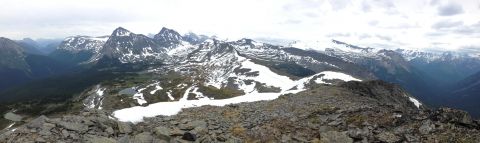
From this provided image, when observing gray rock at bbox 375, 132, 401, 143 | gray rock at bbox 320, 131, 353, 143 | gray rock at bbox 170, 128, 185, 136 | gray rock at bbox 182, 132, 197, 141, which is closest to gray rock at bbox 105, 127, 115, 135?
gray rock at bbox 170, 128, 185, 136

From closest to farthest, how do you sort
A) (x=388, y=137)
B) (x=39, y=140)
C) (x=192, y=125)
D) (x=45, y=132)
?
(x=39, y=140)
(x=45, y=132)
(x=388, y=137)
(x=192, y=125)

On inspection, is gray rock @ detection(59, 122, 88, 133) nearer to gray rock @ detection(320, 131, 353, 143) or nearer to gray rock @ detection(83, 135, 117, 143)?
gray rock @ detection(83, 135, 117, 143)

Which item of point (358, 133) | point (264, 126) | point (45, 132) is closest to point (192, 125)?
point (264, 126)

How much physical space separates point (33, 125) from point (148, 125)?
9.49 m

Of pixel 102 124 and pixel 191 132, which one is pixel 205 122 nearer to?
pixel 191 132

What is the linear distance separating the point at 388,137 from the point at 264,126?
34.5ft

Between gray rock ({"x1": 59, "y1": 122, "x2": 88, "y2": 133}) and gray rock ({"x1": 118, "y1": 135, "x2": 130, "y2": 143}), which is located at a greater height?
gray rock ({"x1": 59, "y1": 122, "x2": 88, "y2": 133})

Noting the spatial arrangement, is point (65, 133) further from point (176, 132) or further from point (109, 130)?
point (176, 132)

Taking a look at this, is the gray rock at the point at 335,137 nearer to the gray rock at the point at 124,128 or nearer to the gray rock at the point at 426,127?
the gray rock at the point at 426,127

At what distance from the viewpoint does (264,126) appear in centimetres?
3825

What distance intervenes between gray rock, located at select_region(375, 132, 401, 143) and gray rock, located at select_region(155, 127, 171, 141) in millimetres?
14923

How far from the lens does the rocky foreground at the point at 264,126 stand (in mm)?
30953

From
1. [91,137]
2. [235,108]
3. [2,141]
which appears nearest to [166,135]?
[91,137]

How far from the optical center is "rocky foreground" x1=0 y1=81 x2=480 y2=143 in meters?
31.0
